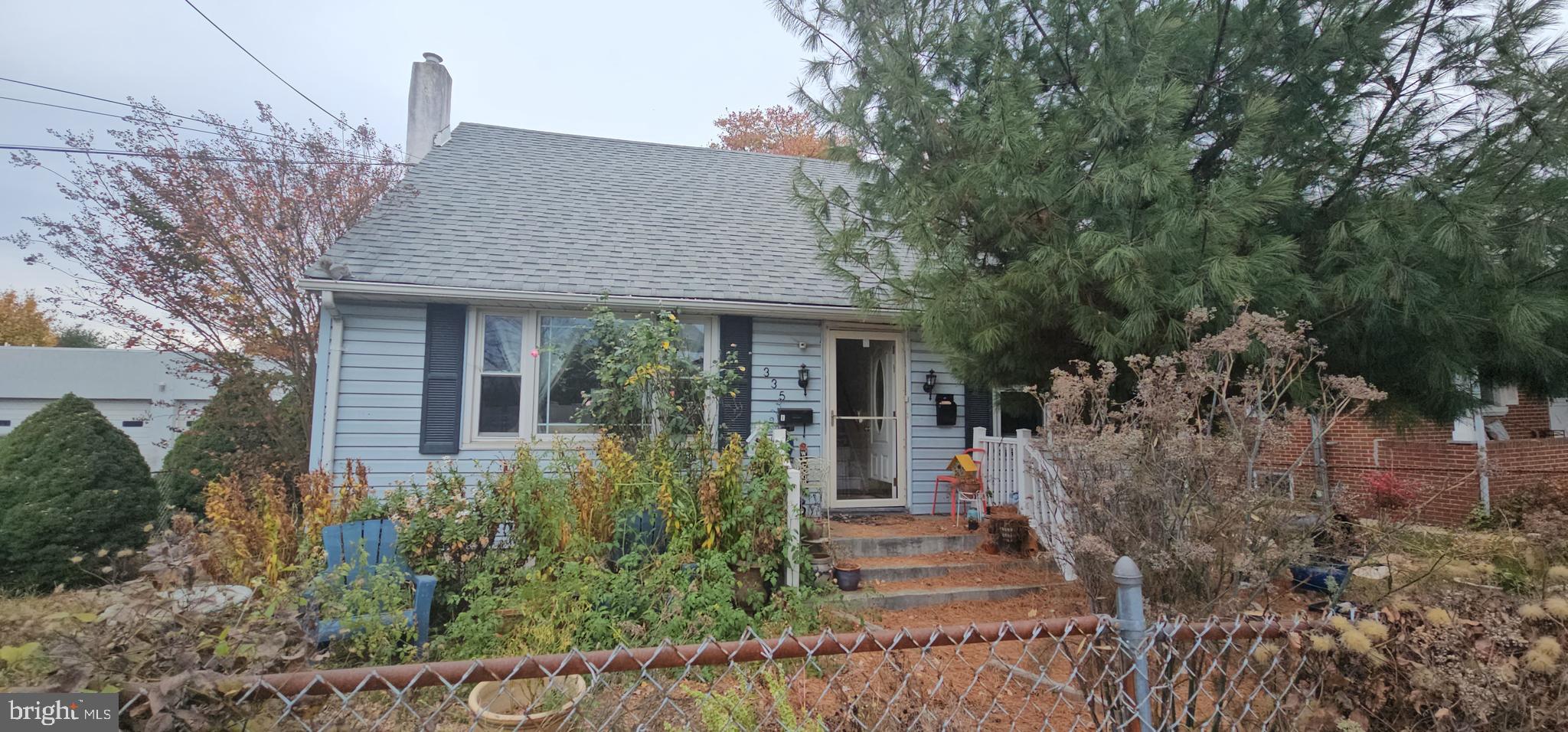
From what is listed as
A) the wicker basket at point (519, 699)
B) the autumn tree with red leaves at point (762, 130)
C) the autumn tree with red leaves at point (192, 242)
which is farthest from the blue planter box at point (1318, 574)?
the autumn tree with red leaves at point (762, 130)

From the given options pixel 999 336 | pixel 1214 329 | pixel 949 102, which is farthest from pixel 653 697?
pixel 949 102

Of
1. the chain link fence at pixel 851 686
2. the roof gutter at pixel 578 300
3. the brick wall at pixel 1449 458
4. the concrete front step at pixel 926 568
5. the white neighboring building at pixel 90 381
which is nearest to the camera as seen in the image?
the chain link fence at pixel 851 686

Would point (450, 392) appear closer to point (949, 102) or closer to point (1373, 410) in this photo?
point (949, 102)

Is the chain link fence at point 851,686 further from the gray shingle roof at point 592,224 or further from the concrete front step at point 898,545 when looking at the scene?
the gray shingle roof at point 592,224

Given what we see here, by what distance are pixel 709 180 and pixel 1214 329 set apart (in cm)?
746

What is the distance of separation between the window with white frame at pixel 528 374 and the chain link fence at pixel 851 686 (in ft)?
11.4

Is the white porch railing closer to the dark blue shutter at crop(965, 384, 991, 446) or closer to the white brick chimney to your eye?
the dark blue shutter at crop(965, 384, 991, 446)

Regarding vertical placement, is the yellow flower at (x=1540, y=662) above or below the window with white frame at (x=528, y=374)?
below

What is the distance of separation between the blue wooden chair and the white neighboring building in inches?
809

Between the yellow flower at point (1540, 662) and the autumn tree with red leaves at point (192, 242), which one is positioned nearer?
the yellow flower at point (1540, 662)

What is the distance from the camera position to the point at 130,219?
767 cm

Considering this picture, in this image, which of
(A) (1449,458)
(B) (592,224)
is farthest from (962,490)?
(A) (1449,458)

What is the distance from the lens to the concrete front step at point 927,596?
4969 millimetres

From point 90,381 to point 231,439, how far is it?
776 inches
